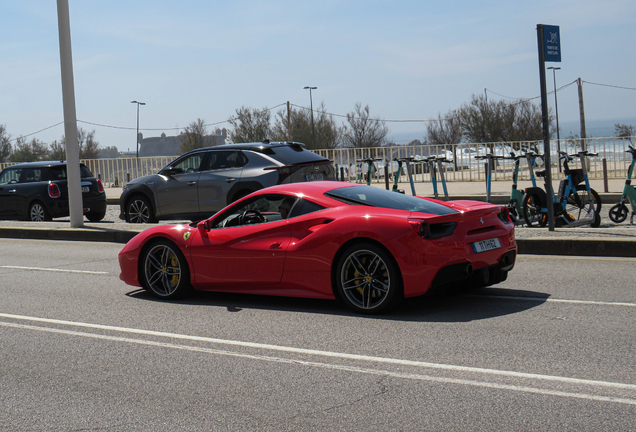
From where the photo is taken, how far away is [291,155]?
1296 cm

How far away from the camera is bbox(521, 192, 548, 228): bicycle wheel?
41.1 ft

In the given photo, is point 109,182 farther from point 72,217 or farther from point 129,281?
point 129,281

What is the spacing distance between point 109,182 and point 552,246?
3199 cm

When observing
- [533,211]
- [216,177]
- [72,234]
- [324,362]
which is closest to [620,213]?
[533,211]

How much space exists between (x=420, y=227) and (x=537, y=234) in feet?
16.9

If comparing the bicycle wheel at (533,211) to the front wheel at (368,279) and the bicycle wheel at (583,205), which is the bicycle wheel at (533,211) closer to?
the bicycle wheel at (583,205)

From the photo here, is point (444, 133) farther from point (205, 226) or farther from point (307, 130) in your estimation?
point (205, 226)

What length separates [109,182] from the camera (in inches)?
1503

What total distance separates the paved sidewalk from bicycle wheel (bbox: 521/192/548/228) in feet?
3.62

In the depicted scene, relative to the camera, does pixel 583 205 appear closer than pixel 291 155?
Yes

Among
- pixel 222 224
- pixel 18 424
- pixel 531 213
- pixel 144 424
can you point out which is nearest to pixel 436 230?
pixel 222 224

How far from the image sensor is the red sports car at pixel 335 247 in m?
6.06

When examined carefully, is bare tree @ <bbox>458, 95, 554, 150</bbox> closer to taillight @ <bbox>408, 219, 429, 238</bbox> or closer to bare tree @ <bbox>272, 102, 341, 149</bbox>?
bare tree @ <bbox>272, 102, 341, 149</bbox>

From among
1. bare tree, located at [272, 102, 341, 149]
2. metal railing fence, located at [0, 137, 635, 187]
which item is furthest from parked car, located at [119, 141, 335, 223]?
bare tree, located at [272, 102, 341, 149]
